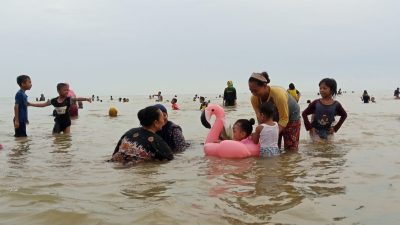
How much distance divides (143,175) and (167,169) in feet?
1.71

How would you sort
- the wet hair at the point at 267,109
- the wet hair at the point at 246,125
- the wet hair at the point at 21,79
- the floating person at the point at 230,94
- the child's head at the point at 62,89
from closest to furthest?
1. the wet hair at the point at 267,109
2. the wet hair at the point at 246,125
3. the wet hair at the point at 21,79
4. the child's head at the point at 62,89
5. the floating person at the point at 230,94

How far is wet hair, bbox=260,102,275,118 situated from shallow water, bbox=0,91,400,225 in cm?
70

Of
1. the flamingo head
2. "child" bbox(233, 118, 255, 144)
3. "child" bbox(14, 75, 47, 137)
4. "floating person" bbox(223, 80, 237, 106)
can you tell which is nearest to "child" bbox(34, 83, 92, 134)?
"child" bbox(14, 75, 47, 137)

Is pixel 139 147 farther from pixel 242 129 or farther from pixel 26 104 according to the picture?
pixel 26 104

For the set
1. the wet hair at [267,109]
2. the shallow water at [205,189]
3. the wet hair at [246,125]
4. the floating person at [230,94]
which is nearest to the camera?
the shallow water at [205,189]

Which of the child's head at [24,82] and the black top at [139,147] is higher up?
the child's head at [24,82]

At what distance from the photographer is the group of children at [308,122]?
21.0 ft

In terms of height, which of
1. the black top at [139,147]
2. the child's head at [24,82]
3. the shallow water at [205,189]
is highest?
the child's head at [24,82]

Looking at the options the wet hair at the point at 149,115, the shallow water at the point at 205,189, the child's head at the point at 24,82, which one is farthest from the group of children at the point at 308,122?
the child's head at the point at 24,82

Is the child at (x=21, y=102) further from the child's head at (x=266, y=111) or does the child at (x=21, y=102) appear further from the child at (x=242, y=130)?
the child's head at (x=266, y=111)

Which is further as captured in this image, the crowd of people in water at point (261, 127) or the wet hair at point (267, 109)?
the wet hair at point (267, 109)

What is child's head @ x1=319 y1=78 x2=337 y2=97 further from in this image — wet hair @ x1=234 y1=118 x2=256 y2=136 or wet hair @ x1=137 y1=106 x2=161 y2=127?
wet hair @ x1=137 y1=106 x2=161 y2=127

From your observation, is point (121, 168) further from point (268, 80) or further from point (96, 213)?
point (268, 80)

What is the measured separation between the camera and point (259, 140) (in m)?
6.61
